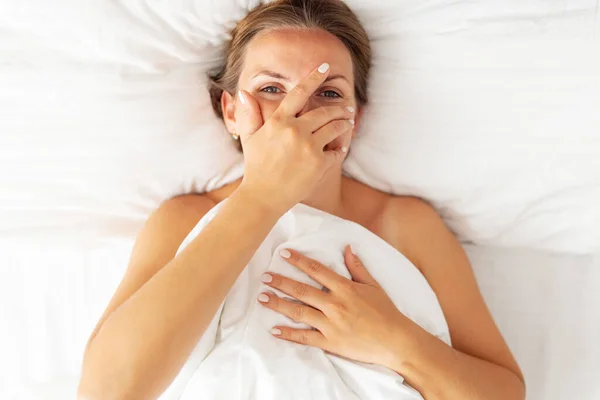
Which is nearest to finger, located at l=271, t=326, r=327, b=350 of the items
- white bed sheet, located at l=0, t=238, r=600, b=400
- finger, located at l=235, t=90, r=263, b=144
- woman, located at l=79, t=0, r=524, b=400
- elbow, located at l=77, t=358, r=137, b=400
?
woman, located at l=79, t=0, r=524, b=400

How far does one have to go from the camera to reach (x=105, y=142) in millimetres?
1332

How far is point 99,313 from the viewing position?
1.44m

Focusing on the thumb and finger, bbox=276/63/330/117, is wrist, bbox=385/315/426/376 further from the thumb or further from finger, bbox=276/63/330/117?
finger, bbox=276/63/330/117

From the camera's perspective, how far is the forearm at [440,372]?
3.75 ft

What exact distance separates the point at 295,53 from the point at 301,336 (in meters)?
0.53

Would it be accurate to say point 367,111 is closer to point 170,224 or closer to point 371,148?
point 371,148

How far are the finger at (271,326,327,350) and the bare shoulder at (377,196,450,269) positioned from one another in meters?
0.33

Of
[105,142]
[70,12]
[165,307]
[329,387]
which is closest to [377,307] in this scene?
[329,387]

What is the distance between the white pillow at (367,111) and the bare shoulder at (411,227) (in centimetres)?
5

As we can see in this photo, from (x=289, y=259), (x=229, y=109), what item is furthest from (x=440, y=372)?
(x=229, y=109)

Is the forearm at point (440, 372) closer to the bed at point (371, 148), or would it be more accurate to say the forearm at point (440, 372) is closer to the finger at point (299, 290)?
the finger at point (299, 290)

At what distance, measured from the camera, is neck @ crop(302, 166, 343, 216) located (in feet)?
4.42

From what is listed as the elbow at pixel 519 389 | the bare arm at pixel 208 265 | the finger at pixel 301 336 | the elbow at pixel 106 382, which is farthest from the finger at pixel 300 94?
the elbow at pixel 519 389

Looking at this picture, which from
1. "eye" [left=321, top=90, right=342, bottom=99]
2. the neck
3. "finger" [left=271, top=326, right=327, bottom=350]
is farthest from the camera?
the neck
